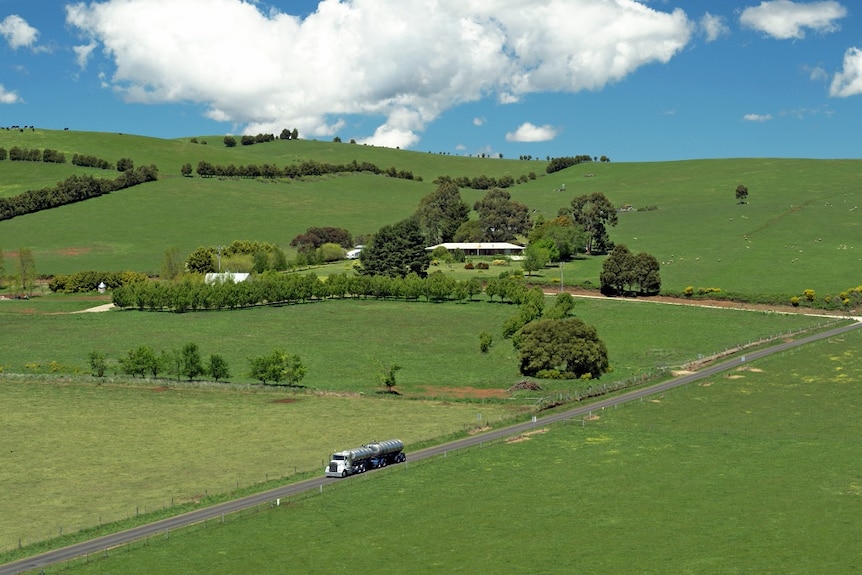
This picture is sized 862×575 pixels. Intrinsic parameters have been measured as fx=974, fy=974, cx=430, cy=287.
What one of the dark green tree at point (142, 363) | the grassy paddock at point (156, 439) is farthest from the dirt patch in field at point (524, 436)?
the dark green tree at point (142, 363)

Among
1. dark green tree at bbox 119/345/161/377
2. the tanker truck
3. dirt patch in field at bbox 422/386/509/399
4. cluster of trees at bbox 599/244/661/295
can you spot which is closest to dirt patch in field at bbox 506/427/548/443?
the tanker truck

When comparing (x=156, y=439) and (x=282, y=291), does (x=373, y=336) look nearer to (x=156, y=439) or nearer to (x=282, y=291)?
(x=282, y=291)

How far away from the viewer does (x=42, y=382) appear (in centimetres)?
12081

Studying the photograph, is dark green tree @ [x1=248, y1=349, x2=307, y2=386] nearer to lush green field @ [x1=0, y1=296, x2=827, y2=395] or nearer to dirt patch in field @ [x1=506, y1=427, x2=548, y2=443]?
lush green field @ [x1=0, y1=296, x2=827, y2=395]

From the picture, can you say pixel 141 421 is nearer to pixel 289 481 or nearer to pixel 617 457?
pixel 289 481

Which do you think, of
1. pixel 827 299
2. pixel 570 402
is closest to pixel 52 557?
pixel 570 402

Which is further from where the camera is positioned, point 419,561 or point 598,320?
point 598,320

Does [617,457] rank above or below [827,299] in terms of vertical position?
below

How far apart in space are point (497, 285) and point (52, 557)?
124 m

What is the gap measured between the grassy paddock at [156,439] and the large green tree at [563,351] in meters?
18.2

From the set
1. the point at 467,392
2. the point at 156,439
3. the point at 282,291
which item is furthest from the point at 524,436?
the point at 282,291

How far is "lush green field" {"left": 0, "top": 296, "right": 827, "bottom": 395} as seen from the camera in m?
129

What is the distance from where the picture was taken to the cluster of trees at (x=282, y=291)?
176 metres

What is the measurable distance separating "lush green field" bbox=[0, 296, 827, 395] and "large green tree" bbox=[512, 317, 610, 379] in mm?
2509
